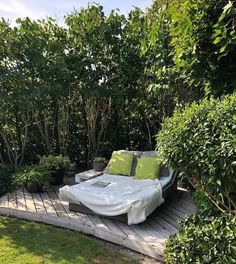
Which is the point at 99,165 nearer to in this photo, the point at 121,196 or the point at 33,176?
the point at 33,176

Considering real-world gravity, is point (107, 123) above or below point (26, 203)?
above

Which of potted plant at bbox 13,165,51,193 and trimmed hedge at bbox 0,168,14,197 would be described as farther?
trimmed hedge at bbox 0,168,14,197

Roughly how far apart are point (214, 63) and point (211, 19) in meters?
0.49

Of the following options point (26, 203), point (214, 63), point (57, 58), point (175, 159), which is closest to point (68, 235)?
point (26, 203)

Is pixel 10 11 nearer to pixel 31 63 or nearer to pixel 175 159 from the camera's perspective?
pixel 31 63

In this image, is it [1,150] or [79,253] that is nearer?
[79,253]

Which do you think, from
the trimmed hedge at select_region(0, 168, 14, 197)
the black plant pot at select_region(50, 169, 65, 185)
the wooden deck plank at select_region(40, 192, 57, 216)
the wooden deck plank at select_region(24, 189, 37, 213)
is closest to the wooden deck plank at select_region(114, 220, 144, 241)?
the wooden deck plank at select_region(40, 192, 57, 216)

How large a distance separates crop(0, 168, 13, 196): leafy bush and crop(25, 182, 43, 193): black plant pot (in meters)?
0.43

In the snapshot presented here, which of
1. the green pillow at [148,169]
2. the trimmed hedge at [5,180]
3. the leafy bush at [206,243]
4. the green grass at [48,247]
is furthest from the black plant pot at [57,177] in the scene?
the leafy bush at [206,243]

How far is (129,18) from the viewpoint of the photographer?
7.14 meters

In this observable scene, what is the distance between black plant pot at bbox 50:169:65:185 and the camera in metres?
6.65

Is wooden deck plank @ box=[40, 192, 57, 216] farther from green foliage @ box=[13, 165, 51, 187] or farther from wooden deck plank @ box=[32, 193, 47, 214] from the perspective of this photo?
green foliage @ box=[13, 165, 51, 187]

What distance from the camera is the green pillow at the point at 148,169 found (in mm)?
5699

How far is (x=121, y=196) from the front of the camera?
4.77 metres
